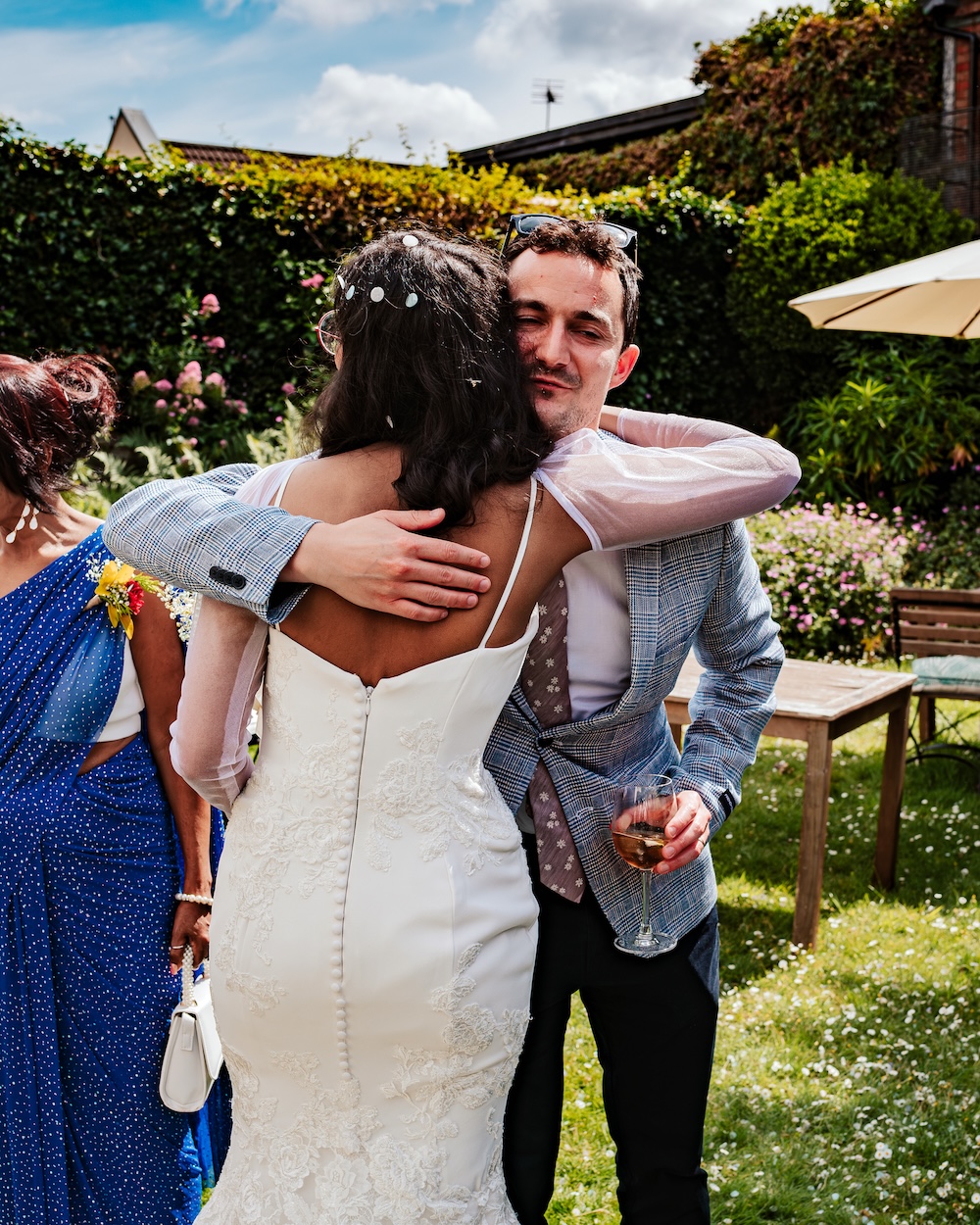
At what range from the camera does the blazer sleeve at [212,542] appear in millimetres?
1461

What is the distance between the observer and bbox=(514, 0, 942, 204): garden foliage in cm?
1217

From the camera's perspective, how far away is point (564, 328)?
181cm

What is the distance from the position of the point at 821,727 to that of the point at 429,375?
10.2 feet

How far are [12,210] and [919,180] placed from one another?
28.9 feet

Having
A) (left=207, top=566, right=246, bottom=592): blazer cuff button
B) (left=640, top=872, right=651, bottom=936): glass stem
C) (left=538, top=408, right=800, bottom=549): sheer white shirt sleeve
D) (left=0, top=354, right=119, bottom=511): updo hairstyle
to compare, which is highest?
(left=0, top=354, right=119, bottom=511): updo hairstyle

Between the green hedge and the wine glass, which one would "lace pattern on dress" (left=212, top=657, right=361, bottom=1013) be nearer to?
the wine glass

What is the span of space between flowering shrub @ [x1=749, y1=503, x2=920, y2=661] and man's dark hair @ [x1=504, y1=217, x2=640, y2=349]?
7076 mm

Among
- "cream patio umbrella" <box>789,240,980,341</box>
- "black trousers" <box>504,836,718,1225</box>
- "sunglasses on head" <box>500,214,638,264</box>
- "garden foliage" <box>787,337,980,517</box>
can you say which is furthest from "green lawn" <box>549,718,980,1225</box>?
"garden foliage" <box>787,337,980,517</box>

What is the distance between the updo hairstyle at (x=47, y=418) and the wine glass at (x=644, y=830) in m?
1.40

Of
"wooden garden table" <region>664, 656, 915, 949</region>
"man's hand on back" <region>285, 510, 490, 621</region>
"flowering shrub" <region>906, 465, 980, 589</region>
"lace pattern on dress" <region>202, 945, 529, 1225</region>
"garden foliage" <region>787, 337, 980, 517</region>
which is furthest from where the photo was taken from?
"garden foliage" <region>787, 337, 980, 517</region>

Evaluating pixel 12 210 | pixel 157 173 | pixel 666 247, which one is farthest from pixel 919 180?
pixel 12 210

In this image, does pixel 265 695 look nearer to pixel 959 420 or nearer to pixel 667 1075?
pixel 667 1075

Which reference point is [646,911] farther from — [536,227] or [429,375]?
[536,227]

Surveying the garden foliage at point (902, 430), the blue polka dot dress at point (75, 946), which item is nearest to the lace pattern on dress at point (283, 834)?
the blue polka dot dress at point (75, 946)
